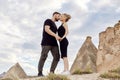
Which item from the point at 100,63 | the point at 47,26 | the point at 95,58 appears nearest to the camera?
the point at 47,26

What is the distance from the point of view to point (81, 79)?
15484mm

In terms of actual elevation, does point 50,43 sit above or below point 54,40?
below

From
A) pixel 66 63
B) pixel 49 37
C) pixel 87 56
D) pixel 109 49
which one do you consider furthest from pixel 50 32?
pixel 87 56

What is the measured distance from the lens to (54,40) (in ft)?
56.7

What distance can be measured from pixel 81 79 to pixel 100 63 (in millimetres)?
49314

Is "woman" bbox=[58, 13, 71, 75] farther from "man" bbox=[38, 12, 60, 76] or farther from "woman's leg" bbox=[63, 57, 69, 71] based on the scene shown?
"man" bbox=[38, 12, 60, 76]

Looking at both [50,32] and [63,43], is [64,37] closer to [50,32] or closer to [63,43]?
[63,43]

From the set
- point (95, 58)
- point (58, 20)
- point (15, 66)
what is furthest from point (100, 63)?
point (58, 20)

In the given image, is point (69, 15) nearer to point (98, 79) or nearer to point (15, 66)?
Answer: point (98, 79)

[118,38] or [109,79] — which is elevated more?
[118,38]

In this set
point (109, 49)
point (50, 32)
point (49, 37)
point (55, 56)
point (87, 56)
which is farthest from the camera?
point (87, 56)

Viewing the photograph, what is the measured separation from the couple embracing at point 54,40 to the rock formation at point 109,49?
135 feet

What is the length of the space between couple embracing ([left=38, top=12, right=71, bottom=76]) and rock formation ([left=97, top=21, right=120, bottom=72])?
135ft

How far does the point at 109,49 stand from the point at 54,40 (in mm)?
45531
